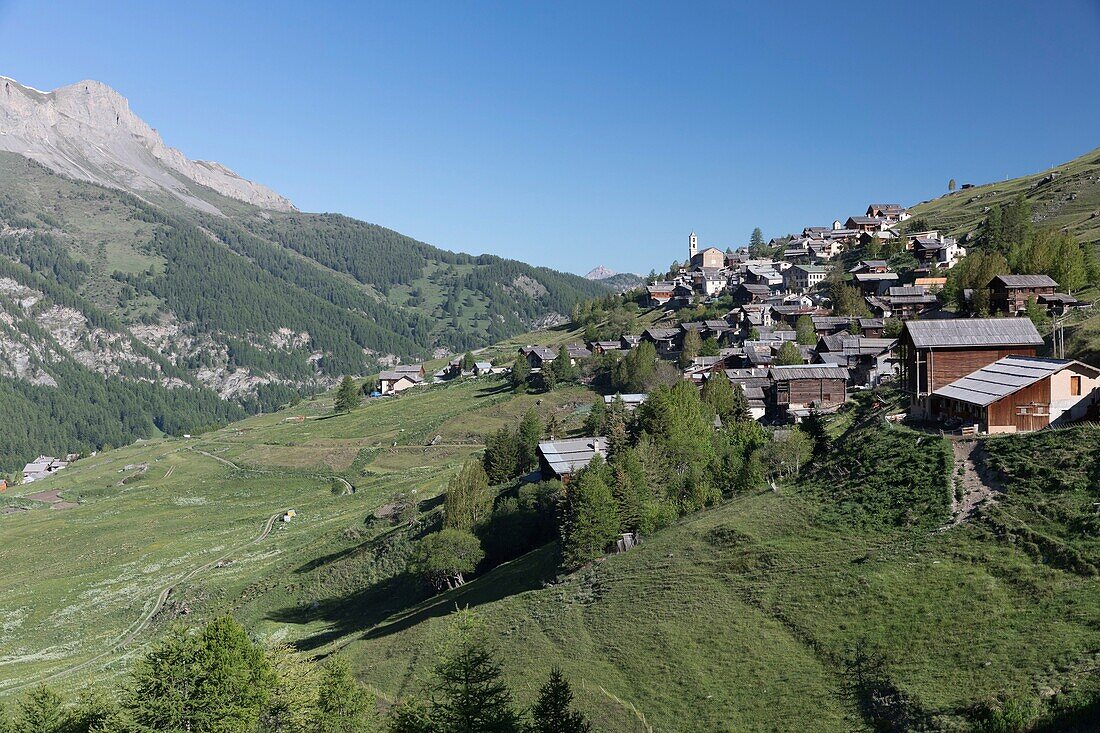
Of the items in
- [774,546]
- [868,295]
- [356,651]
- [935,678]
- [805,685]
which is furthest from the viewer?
[868,295]

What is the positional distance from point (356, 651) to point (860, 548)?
95.5 ft

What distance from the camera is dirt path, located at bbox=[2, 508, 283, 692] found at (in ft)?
185

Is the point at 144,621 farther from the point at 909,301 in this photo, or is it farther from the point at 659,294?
the point at 659,294

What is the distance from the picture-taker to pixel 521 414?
393 ft

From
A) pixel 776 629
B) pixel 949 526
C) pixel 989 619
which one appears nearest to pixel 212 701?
pixel 776 629

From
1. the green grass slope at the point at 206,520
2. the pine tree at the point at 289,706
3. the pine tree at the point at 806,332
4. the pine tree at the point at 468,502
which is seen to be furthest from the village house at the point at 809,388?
the pine tree at the point at 289,706

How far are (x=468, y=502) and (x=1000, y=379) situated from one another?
39510 millimetres

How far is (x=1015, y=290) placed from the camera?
79562mm

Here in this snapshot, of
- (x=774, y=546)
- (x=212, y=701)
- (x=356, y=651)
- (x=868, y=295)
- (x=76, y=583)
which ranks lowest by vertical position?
(x=76, y=583)

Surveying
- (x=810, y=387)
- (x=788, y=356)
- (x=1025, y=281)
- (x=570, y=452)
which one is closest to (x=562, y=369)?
(x=788, y=356)

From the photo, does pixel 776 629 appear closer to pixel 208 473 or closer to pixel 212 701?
pixel 212 701

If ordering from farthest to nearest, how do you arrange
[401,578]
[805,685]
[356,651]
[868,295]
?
[868,295]
[401,578]
[356,651]
[805,685]

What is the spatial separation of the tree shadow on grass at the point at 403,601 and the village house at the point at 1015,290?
2177 inches

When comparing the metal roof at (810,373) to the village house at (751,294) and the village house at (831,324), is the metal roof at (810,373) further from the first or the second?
the village house at (751,294)
